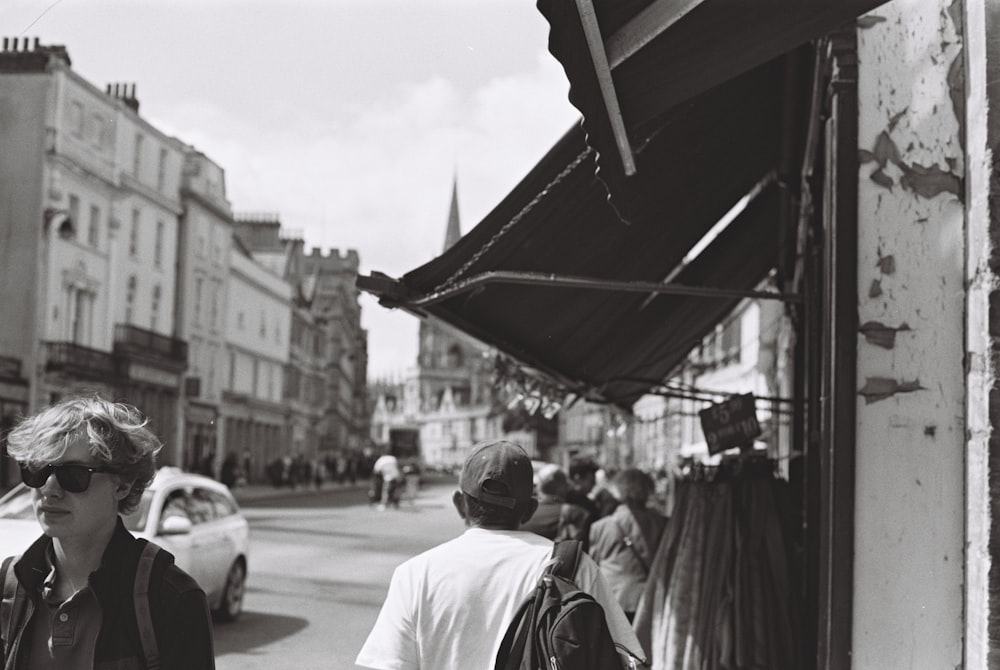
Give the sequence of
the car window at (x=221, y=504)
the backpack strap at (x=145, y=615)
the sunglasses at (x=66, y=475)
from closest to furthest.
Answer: the backpack strap at (x=145, y=615) < the sunglasses at (x=66, y=475) < the car window at (x=221, y=504)

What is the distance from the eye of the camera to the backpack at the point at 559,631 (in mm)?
3314

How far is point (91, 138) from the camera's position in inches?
1811

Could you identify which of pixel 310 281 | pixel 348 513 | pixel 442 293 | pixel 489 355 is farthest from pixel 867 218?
pixel 310 281

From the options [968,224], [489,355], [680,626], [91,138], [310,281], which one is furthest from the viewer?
[310,281]

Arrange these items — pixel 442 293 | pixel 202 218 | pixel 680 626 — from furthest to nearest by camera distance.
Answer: pixel 202 218
pixel 680 626
pixel 442 293

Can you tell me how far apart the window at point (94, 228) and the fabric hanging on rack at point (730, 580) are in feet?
139

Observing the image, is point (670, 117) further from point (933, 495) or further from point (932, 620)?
point (932, 620)

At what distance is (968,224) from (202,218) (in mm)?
56791

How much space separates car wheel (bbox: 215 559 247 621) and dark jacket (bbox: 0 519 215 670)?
9.75 meters

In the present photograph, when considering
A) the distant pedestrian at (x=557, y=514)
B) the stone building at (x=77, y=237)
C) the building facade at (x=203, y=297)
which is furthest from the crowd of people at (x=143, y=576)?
the building facade at (x=203, y=297)

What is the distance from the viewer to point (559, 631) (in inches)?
131

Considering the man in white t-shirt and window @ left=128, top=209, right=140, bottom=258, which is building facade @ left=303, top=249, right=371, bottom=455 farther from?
the man in white t-shirt

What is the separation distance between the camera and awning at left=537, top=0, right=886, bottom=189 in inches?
118

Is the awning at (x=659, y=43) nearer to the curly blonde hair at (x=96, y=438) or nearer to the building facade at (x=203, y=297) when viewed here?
the curly blonde hair at (x=96, y=438)
